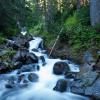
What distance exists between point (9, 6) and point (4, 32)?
81.4 inches

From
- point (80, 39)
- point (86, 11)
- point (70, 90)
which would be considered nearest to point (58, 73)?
point (70, 90)

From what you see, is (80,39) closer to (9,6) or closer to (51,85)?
(51,85)

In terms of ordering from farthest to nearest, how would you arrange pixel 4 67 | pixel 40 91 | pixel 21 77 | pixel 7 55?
pixel 7 55, pixel 4 67, pixel 21 77, pixel 40 91

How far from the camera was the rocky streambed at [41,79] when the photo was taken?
1091cm

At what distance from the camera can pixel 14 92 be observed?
11633mm

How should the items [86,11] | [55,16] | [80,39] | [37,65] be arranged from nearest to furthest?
[37,65] → [80,39] → [86,11] → [55,16]

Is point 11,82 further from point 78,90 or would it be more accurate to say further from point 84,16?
point 84,16

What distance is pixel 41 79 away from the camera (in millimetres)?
13164

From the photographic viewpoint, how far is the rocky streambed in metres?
10.9

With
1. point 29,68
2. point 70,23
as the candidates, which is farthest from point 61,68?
point 70,23

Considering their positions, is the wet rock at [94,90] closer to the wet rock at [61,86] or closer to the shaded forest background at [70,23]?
the wet rock at [61,86]

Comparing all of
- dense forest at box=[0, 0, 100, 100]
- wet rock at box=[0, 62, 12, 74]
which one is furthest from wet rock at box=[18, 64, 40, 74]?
wet rock at box=[0, 62, 12, 74]

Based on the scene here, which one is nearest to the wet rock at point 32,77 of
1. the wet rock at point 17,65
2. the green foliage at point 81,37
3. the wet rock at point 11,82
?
the wet rock at point 11,82

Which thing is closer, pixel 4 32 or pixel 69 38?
pixel 69 38
